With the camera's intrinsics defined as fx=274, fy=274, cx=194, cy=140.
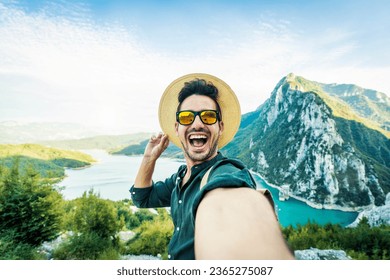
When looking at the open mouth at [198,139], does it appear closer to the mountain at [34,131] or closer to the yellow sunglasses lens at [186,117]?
the yellow sunglasses lens at [186,117]

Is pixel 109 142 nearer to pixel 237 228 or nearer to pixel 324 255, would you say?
pixel 324 255

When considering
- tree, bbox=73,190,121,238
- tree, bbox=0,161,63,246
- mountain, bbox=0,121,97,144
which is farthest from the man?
mountain, bbox=0,121,97,144

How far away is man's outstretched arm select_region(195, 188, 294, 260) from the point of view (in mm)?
592

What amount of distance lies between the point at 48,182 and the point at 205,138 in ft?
11.4

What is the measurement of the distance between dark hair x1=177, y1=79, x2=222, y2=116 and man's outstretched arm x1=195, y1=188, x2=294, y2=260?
527 mm

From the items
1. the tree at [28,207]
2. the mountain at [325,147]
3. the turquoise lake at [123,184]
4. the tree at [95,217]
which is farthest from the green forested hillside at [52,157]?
the mountain at [325,147]

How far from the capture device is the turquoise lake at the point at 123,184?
1226cm

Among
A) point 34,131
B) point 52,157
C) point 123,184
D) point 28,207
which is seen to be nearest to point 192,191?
point 28,207

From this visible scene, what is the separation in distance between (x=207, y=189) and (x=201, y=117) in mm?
440

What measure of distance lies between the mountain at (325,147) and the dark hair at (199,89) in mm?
9336

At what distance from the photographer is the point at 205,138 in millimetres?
1021

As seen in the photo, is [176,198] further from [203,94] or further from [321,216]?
[321,216]

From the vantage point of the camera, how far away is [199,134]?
3.29 feet

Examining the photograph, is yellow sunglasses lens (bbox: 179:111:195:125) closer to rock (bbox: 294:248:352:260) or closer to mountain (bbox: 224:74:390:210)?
rock (bbox: 294:248:352:260)
